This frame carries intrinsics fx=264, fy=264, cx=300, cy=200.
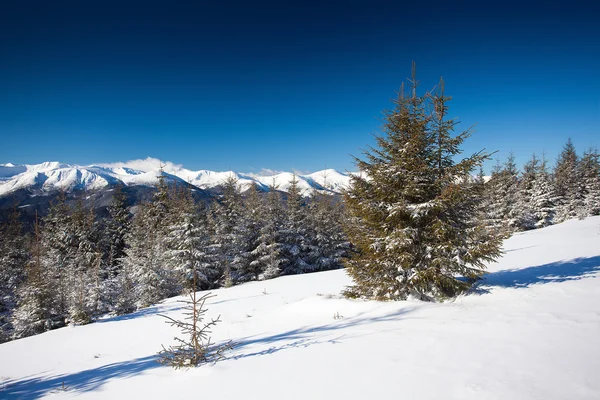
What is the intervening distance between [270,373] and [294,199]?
79.2ft

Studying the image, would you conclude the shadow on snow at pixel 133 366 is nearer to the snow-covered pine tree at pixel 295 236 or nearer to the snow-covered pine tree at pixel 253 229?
the snow-covered pine tree at pixel 253 229

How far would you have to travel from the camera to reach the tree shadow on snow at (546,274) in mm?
7957

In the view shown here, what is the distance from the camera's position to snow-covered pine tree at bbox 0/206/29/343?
19.8 m

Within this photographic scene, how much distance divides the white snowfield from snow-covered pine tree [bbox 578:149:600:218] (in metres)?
34.9

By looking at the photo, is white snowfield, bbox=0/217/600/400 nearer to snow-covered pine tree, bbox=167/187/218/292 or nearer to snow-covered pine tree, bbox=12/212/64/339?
snow-covered pine tree, bbox=12/212/64/339

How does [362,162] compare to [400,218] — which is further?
[362,162]

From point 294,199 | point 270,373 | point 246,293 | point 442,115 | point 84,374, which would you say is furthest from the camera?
point 294,199

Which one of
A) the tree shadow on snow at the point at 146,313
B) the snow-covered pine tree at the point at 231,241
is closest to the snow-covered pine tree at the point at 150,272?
the snow-covered pine tree at the point at 231,241

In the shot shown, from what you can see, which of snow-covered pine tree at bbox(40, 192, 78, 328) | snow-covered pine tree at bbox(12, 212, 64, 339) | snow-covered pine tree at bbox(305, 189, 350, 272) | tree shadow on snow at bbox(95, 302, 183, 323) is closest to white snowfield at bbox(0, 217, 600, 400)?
tree shadow on snow at bbox(95, 302, 183, 323)

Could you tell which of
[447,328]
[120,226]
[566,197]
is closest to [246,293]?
[447,328]

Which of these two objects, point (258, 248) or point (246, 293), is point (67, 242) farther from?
point (246, 293)

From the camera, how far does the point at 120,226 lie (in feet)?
109

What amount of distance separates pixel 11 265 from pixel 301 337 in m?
Answer: 33.0

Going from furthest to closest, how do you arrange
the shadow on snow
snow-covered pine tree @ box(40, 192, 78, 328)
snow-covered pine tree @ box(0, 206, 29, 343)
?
snow-covered pine tree @ box(40, 192, 78, 328) → snow-covered pine tree @ box(0, 206, 29, 343) → the shadow on snow
